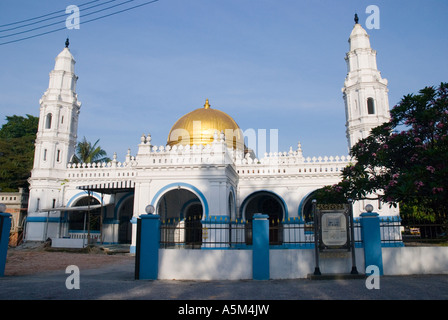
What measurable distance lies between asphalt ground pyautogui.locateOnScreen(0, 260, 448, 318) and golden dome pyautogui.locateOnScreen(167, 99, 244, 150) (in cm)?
1581

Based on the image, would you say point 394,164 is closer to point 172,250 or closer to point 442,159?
point 442,159

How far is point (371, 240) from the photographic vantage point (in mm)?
9258

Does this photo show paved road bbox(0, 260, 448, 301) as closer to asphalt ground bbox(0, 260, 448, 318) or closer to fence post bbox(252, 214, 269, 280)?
asphalt ground bbox(0, 260, 448, 318)

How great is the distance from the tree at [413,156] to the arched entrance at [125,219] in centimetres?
1537

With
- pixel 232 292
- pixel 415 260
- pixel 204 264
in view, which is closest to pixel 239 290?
pixel 232 292

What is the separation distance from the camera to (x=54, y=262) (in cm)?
1377

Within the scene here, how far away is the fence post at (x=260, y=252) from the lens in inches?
359

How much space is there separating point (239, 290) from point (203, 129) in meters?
17.7

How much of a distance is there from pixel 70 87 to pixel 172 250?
19.4 meters

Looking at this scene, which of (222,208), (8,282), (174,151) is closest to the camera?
(8,282)

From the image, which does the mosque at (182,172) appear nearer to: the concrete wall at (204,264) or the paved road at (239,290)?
the concrete wall at (204,264)

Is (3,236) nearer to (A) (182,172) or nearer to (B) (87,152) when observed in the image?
(A) (182,172)

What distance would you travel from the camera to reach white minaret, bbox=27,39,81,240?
2261 cm
